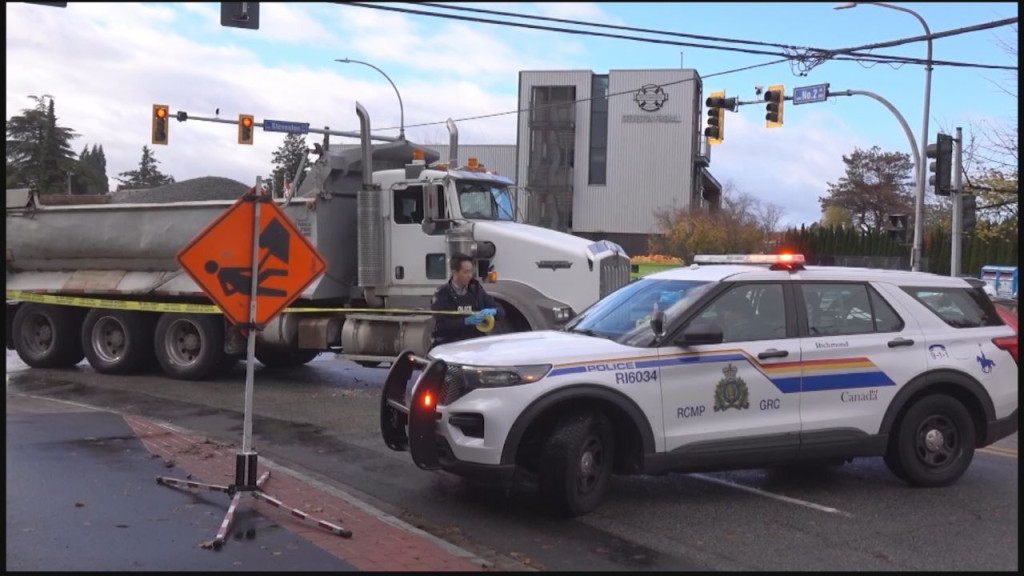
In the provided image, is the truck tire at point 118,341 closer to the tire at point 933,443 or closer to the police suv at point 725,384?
the police suv at point 725,384

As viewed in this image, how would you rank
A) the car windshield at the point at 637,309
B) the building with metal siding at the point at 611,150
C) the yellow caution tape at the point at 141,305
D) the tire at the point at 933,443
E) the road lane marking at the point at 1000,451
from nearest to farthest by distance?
the car windshield at the point at 637,309, the tire at the point at 933,443, the road lane marking at the point at 1000,451, the yellow caution tape at the point at 141,305, the building with metal siding at the point at 611,150

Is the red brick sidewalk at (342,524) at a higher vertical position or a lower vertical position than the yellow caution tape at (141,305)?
lower

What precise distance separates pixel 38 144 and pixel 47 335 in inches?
943

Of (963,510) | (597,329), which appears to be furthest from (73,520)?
(963,510)

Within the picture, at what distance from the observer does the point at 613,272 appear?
42.3ft

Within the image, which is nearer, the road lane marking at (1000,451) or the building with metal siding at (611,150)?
the road lane marking at (1000,451)

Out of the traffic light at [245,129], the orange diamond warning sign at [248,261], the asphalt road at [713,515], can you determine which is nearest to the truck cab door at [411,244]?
the asphalt road at [713,515]

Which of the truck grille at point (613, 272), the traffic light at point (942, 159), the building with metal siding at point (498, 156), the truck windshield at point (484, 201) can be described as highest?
the building with metal siding at point (498, 156)

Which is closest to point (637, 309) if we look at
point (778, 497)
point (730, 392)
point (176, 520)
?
point (730, 392)

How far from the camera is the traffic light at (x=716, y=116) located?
24.5m

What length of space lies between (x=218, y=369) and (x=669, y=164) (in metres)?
48.3

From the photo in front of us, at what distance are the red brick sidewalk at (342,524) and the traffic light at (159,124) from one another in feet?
71.3

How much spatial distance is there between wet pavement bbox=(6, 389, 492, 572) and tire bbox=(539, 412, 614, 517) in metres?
0.97

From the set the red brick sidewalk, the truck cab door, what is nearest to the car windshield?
the red brick sidewalk
